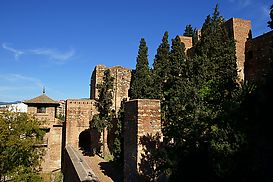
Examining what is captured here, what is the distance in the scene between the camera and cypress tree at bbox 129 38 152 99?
64.2 ft

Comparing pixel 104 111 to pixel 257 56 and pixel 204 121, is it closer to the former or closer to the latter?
pixel 257 56

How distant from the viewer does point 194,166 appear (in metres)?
9.59

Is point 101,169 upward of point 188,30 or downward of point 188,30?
downward

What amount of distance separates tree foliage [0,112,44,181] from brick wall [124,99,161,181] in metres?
8.70

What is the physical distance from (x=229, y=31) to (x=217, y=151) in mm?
15415

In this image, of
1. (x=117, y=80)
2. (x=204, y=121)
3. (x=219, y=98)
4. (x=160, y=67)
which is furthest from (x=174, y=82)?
(x=117, y=80)

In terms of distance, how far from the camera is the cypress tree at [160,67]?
741 inches

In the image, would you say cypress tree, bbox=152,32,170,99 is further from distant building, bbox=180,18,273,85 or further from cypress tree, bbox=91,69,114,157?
distant building, bbox=180,18,273,85

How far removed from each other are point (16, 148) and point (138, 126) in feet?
33.3

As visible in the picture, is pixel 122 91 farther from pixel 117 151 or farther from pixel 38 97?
pixel 117 151

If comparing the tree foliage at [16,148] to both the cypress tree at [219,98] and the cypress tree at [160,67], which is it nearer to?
the cypress tree at [160,67]

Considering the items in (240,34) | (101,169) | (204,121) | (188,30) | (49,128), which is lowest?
(101,169)

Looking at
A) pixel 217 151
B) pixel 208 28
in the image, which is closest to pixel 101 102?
pixel 208 28

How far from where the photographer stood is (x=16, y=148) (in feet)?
56.8
